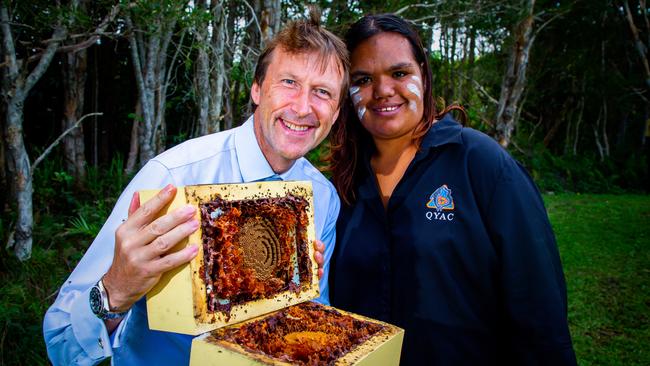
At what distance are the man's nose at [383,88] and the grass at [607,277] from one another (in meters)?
4.54

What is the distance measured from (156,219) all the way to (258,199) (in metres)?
0.47

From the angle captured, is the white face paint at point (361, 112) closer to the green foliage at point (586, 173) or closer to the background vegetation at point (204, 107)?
the background vegetation at point (204, 107)

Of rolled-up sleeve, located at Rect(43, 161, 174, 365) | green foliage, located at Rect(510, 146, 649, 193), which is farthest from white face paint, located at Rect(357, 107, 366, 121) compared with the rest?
green foliage, located at Rect(510, 146, 649, 193)

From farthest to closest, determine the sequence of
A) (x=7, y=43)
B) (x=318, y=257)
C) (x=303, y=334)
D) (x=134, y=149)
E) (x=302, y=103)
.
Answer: (x=134, y=149)
(x=7, y=43)
(x=302, y=103)
(x=318, y=257)
(x=303, y=334)

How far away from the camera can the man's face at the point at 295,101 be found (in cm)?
255

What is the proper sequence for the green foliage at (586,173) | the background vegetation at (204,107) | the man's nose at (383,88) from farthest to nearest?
the green foliage at (586,173)
the background vegetation at (204,107)
the man's nose at (383,88)

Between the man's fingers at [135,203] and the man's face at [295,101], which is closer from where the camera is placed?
the man's fingers at [135,203]

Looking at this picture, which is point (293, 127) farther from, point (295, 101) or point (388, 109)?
point (388, 109)

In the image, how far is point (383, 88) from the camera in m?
2.93

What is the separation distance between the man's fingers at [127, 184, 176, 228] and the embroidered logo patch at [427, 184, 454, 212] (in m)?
1.59

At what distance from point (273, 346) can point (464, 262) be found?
4.25ft

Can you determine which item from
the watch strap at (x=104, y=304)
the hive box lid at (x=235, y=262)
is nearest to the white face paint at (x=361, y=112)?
the hive box lid at (x=235, y=262)

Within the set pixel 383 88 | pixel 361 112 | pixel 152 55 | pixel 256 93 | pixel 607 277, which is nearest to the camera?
pixel 256 93

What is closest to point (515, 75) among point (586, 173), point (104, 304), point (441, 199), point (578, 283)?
point (578, 283)
